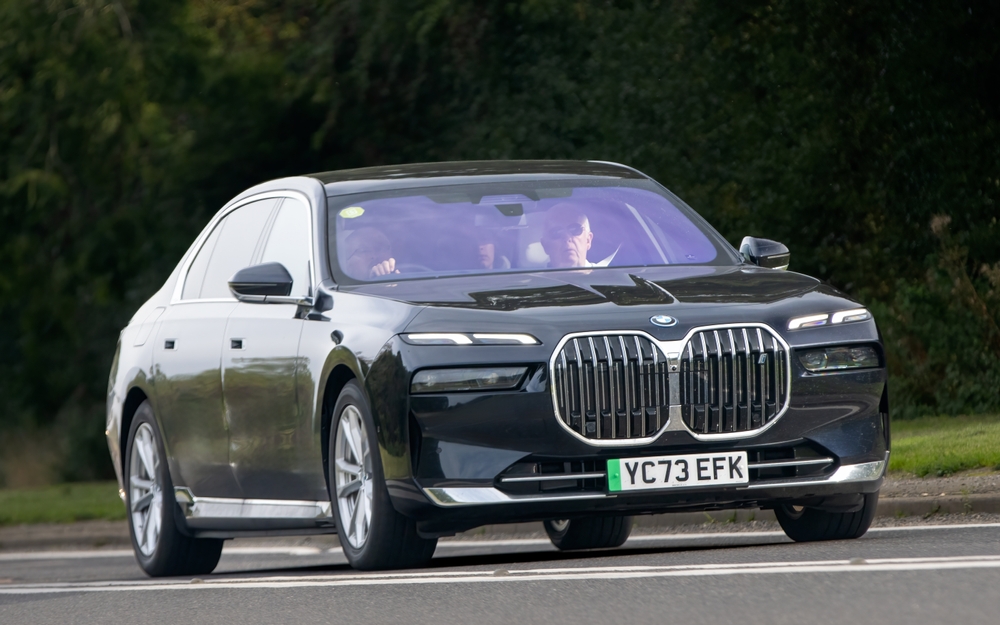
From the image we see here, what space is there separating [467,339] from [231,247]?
113 inches

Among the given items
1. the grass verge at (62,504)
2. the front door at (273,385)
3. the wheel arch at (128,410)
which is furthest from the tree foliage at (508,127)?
the front door at (273,385)

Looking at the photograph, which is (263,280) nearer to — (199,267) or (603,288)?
(603,288)

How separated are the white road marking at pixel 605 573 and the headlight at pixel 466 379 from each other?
727mm

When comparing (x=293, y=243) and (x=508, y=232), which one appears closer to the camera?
(x=508, y=232)

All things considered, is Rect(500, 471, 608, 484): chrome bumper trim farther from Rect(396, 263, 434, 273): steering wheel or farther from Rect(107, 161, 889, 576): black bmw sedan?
Rect(396, 263, 434, 273): steering wheel

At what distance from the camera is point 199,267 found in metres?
11.1

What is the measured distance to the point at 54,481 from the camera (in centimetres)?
2998

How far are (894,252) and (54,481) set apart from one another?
46.5 ft

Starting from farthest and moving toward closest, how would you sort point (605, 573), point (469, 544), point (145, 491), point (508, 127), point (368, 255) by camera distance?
1. point (508, 127)
2. point (469, 544)
3. point (145, 491)
4. point (368, 255)
5. point (605, 573)

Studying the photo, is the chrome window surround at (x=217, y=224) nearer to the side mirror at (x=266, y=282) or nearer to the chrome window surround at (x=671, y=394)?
the side mirror at (x=266, y=282)

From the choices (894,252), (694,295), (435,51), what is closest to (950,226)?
(894,252)

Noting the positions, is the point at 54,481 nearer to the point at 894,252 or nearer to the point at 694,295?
the point at 894,252

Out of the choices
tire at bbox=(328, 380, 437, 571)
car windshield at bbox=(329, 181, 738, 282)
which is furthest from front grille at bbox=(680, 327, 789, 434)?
tire at bbox=(328, 380, 437, 571)

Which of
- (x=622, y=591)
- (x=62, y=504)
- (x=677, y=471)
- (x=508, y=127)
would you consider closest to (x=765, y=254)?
(x=677, y=471)
